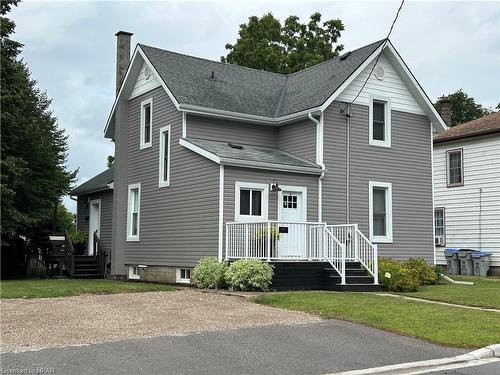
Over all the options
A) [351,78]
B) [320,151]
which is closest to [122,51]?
[351,78]

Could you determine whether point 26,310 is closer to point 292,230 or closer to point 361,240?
point 292,230

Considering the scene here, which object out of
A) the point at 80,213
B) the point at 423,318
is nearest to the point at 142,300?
the point at 423,318

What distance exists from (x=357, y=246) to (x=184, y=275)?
5.63m

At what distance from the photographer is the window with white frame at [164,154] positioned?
2123 centimetres

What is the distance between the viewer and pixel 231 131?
21.1 m

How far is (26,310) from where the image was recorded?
12.5m

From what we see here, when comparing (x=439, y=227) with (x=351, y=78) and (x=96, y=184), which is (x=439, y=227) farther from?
(x=96, y=184)

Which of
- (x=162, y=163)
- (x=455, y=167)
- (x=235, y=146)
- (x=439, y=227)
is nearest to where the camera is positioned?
(x=235, y=146)

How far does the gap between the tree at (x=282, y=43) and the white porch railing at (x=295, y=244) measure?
22.6 metres

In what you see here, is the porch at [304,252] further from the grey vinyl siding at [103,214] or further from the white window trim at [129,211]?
the grey vinyl siding at [103,214]

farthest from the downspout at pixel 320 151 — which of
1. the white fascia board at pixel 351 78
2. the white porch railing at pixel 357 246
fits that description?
the white porch railing at pixel 357 246

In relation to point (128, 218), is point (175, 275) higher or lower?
lower

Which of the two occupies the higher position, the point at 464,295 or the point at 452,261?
the point at 452,261

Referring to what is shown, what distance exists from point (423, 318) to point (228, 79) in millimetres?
13931
